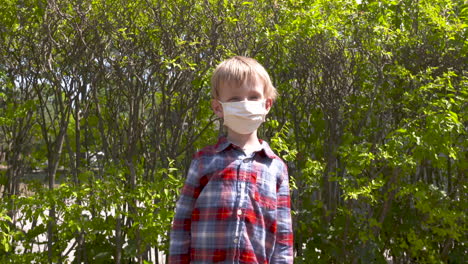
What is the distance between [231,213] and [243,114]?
1.34 ft

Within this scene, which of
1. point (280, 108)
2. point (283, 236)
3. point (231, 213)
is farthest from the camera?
point (280, 108)

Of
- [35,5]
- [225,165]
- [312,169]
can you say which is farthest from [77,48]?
[225,165]

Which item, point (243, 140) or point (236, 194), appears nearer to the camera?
point (236, 194)

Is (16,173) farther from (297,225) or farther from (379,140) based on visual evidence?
(379,140)

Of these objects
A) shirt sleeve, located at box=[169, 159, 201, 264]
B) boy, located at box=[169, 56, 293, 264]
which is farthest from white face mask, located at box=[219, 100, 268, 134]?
shirt sleeve, located at box=[169, 159, 201, 264]

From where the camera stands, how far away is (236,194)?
2189mm

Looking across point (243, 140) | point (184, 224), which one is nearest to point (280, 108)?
point (243, 140)

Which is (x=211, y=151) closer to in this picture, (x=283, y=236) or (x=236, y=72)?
(x=236, y=72)

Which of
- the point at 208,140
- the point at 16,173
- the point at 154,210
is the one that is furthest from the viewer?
the point at 16,173

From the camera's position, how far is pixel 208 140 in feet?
18.7

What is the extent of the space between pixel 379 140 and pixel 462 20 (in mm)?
1362

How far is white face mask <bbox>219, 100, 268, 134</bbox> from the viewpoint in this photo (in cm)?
225

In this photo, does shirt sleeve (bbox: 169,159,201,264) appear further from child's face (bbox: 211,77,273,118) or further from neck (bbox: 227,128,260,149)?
child's face (bbox: 211,77,273,118)

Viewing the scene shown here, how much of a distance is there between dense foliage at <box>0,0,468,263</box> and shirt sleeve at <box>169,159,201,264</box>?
1.85m
